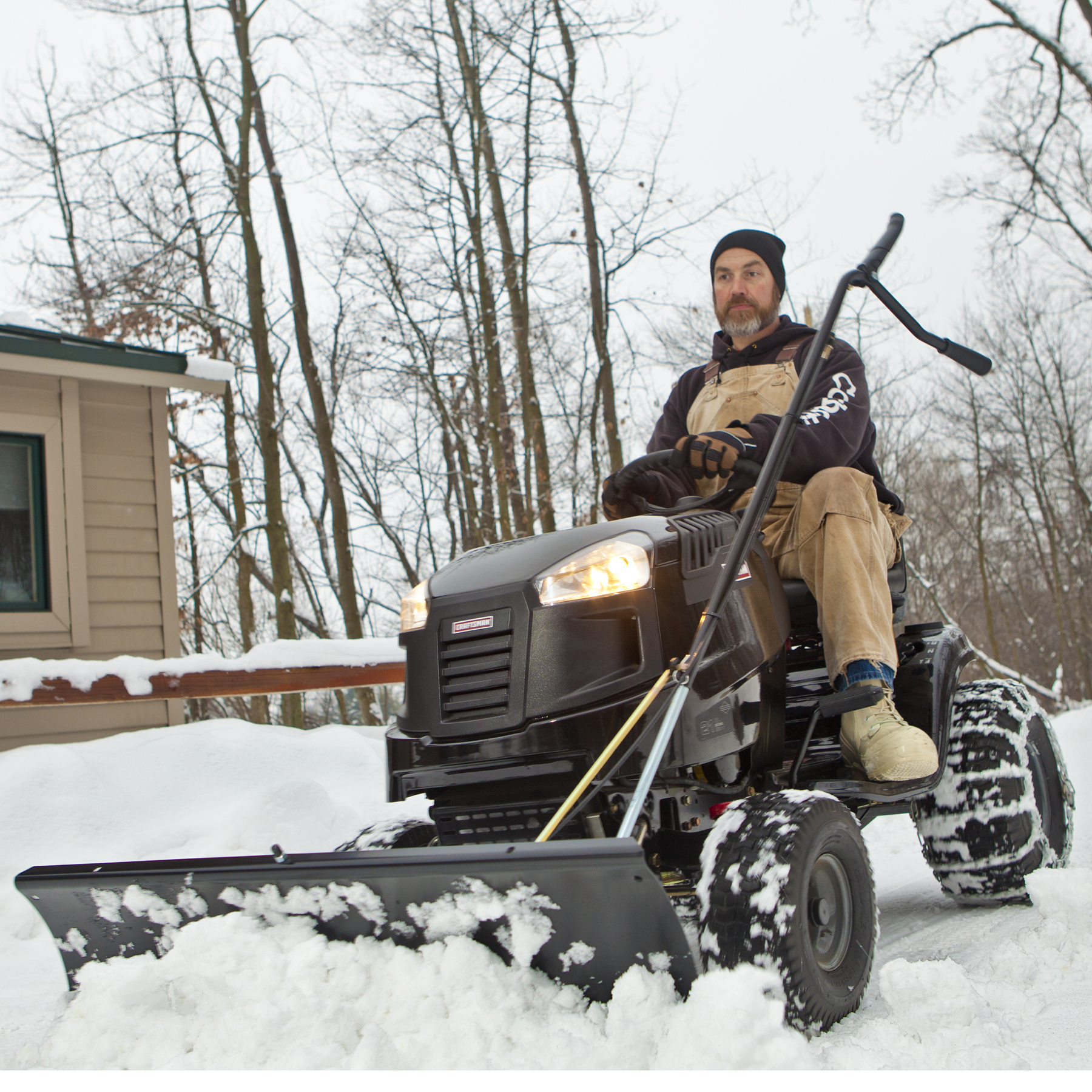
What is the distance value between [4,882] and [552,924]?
8.70ft

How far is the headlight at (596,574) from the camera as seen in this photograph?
7.54ft

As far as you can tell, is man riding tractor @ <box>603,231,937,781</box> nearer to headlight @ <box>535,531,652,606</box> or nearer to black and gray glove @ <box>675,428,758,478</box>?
black and gray glove @ <box>675,428,758,478</box>

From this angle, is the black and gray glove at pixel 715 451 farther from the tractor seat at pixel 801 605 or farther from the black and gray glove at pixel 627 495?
the tractor seat at pixel 801 605

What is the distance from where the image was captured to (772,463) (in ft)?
8.09

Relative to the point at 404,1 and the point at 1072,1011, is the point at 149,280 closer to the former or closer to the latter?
the point at 404,1

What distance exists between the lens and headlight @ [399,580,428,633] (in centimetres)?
249

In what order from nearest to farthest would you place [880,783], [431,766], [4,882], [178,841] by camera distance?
[431,766]
[880,783]
[4,882]
[178,841]

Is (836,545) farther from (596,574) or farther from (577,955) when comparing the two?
(577,955)

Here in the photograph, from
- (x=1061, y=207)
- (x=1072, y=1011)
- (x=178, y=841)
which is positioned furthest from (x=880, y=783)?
(x=1061, y=207)

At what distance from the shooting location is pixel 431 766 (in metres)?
2.36

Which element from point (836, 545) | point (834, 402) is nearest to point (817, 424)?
point (834, 402)

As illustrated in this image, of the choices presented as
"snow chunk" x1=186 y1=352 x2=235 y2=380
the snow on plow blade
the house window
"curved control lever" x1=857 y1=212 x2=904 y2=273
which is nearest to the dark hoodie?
"curved control lever" x1=857 y1=212 x2=904 y2=273

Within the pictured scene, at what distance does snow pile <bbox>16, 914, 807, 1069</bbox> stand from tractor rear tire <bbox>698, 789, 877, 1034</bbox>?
0.10m

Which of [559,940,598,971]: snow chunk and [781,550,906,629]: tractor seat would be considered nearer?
[559,940,598,971]: snow chunk
